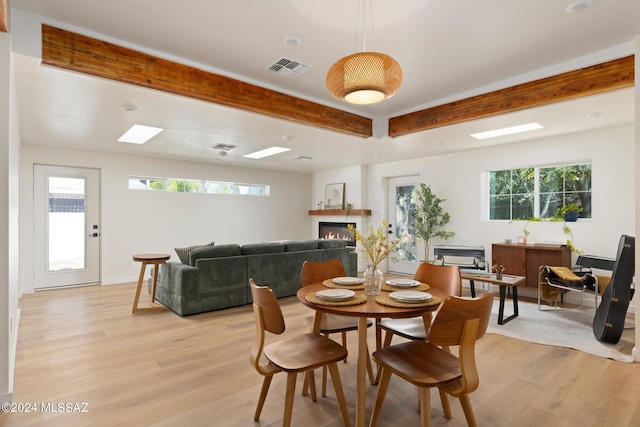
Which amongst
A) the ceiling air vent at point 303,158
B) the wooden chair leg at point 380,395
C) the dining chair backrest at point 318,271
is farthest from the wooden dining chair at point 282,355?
the ceiling air vent at point 303,158

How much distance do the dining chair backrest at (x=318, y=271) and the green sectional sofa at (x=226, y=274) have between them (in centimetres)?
183

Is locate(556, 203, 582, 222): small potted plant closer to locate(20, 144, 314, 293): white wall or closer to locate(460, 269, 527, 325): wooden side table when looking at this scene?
locate(460, 269, 527, 325): wooden side table

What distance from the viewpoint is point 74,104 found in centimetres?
350

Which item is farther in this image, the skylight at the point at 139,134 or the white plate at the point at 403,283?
the skylight at the point at 139,134

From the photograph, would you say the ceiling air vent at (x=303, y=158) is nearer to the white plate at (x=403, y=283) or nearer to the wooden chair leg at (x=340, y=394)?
the white plate at (x=403, y=283)

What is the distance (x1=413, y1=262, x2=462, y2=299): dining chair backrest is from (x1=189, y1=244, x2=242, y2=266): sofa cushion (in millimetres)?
2586

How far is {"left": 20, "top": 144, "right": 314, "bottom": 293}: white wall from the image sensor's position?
5.54 meters

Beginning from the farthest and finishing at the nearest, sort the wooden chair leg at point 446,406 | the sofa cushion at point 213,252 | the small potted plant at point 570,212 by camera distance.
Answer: the small potted plant at point 570,212 < the sofa cushion at point 213,252 < the wooden chair leg at point 446,406

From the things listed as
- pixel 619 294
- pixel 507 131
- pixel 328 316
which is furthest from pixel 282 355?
pixel 507 131

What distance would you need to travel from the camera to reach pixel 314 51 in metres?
2.97

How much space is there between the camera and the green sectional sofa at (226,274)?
4.08 m

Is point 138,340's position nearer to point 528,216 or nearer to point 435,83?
point 435,83

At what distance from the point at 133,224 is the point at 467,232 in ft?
19.9

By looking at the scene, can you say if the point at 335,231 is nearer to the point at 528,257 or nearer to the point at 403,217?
the point at 403,217
